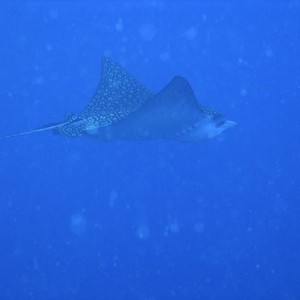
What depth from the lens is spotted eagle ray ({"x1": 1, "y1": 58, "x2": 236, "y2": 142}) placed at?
5.18m

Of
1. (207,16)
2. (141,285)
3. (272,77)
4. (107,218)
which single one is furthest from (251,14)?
(141,285)

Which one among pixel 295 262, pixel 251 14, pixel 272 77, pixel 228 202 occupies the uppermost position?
pixel 251 14

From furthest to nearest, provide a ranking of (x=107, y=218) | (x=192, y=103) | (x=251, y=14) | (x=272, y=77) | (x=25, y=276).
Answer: (x=251, y=14)
(x=272, y=77)
(x=107, y=218)
(x=25, y=276)
(x=192, y=103)

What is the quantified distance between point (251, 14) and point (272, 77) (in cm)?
305

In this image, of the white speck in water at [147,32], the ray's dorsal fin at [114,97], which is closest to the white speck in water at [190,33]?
the white speck in water at [147,32]

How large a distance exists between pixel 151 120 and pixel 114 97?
105 cm

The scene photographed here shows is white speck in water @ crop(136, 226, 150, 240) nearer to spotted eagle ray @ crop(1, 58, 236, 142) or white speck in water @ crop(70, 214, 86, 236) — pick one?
white speck in water @ crop(70, 214, 86, 236)

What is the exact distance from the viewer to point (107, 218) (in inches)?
351

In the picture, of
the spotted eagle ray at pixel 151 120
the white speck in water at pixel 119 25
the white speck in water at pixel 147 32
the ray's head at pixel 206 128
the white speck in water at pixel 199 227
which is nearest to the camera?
the spotted eagle ray at pixel 151 120

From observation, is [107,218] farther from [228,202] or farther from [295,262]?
[295,262]

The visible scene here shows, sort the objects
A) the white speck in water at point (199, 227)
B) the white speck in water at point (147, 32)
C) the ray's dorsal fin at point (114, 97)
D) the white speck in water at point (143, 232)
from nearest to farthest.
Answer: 1. the ray's dorsal fin at point (114, 97)
2. the white speck in water at point (143, 232)
3. the white speck in water at point (199, 227)
4. the white speck in water at point (147, 32)

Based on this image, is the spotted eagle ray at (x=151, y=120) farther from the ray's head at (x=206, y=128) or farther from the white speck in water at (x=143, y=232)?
the white speck in water at (x=143, y=232)

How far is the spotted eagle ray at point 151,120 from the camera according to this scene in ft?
17.0

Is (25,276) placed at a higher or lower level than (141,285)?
higher
